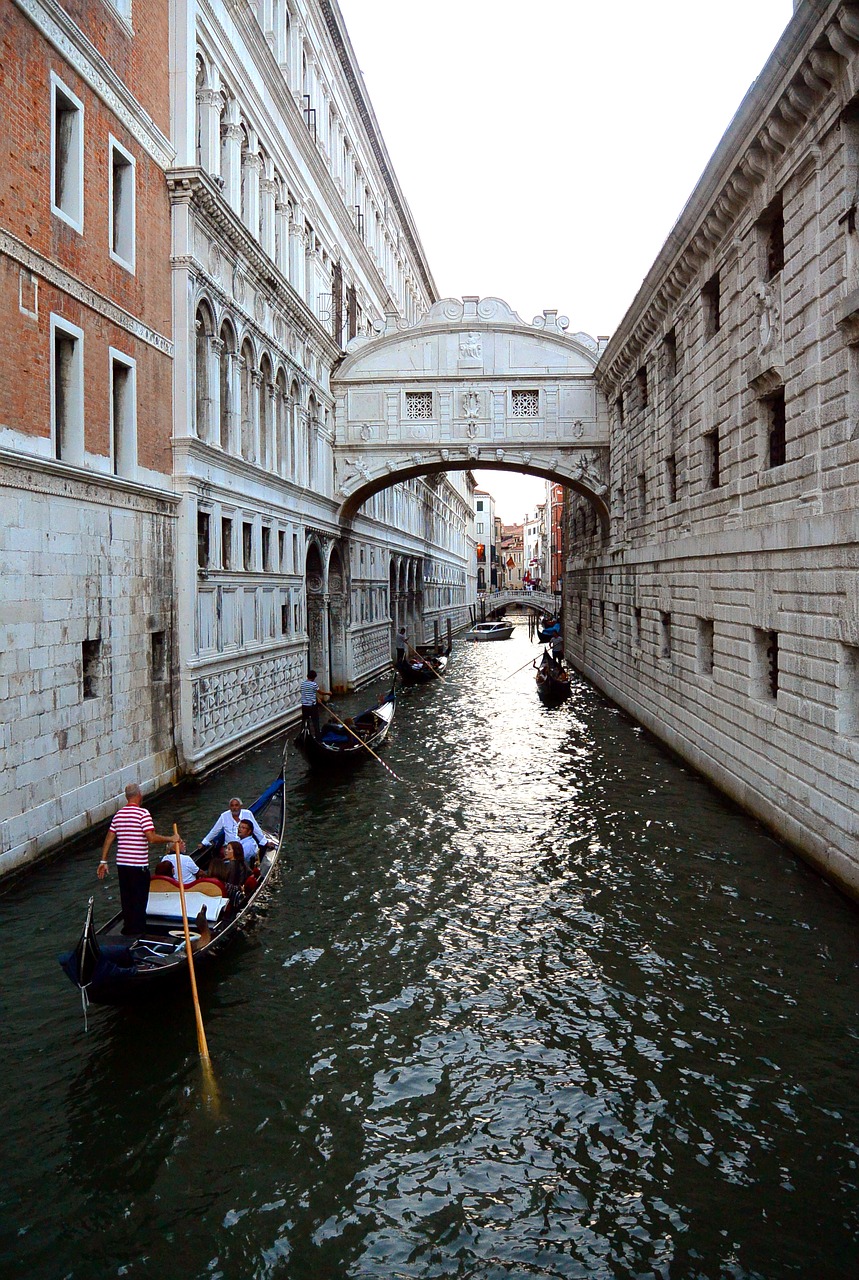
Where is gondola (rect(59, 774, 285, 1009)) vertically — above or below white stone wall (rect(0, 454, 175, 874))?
below

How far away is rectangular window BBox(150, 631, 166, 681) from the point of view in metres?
12.1

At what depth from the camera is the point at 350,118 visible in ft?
81.1

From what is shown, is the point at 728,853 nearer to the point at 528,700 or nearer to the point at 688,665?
the point at 688,665

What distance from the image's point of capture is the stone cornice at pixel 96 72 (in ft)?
29.2

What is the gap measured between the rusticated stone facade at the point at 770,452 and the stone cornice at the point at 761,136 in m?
0.02

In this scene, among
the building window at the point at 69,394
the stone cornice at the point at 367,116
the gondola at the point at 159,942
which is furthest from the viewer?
the stone cornice at the point at 367,116

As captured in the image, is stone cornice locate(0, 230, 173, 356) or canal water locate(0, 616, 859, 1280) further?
stone cornice locate(0, 230, 173, 356)

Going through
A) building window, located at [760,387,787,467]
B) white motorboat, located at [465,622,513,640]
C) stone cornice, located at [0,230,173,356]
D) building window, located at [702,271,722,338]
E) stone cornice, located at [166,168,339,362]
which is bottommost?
white motorboat, located at [465,622,513,640]

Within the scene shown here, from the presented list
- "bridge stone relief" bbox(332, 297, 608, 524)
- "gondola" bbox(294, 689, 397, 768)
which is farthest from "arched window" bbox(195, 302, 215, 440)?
"bridge stone relief" bbox(332, 297, 608, 524)

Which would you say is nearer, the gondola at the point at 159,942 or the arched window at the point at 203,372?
the gondola at the point at 159,942

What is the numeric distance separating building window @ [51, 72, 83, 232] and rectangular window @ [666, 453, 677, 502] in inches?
403

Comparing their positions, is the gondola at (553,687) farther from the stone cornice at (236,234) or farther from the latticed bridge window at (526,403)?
the stone cornice at (236,234)

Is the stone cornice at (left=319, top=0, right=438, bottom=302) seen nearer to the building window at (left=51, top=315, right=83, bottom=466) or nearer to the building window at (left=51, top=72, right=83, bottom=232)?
the building window at (left=51, top=72, right=83, bottom=232)

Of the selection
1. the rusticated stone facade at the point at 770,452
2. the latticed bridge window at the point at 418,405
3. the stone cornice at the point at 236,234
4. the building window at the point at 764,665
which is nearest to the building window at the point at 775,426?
the rusticated stone facade at the point at 770,452
